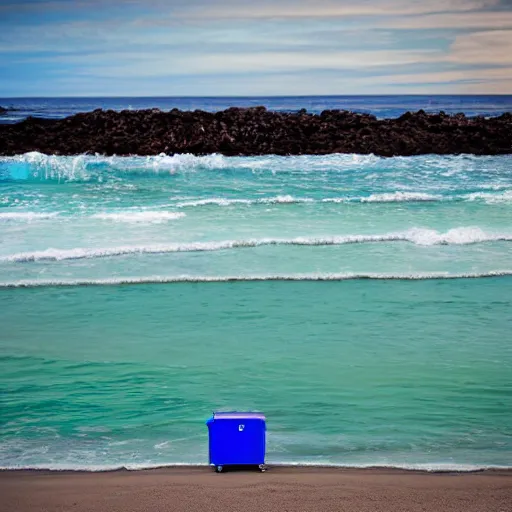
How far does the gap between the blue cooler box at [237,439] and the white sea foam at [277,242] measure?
502 cm

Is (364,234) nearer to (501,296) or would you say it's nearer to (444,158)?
(501,296)

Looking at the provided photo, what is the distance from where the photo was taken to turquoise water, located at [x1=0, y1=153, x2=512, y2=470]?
3.92m

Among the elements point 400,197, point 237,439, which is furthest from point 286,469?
point 400,197

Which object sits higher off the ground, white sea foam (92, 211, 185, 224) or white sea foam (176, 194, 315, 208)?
white sea foam (176, 194, 315, 208)

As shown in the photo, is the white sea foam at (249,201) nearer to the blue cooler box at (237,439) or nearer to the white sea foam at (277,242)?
the white sea foam at (277,242)

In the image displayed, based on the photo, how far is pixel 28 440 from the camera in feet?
12.6

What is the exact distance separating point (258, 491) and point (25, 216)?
7.31m

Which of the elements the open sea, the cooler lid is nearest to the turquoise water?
the open sea

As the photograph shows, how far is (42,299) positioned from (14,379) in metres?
1.95

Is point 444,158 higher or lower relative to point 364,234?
higher

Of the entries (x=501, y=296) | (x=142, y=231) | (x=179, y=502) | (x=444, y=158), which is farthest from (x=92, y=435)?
(x=444, y=158)

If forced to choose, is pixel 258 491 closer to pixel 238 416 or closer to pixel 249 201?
pixel 238 416

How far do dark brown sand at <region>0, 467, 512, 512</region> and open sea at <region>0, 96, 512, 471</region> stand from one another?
0.18m

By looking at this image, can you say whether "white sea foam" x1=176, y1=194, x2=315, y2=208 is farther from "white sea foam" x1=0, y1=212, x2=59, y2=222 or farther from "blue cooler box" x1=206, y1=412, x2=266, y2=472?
"blue cooler box" x1=206, y1=412, x2=266, y2=472
